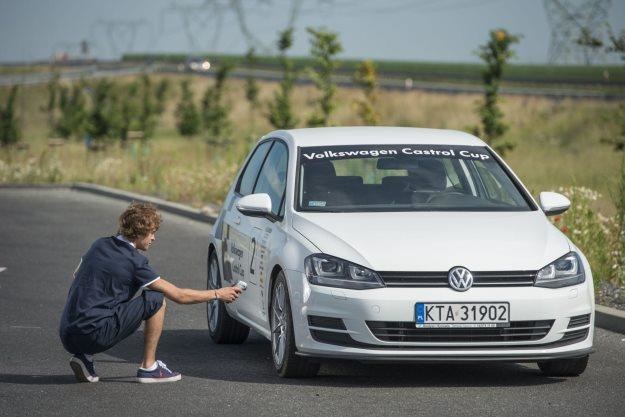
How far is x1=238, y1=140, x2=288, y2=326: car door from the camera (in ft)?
30.0

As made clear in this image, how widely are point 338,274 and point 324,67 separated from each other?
3169 centimetres

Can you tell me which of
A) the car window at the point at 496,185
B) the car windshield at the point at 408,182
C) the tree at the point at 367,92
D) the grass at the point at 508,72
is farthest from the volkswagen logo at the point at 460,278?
the grass at the point at 508,72

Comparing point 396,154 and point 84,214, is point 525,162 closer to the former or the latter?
point 84,214

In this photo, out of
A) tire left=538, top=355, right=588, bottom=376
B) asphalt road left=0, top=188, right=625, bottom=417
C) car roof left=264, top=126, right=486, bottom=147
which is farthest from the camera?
car roof left=264, top=126, right=486, bottom=147

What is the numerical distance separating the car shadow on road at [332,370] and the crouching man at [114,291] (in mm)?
753

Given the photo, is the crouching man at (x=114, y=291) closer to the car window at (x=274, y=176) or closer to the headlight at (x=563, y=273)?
the car window at (x=274, y=176)

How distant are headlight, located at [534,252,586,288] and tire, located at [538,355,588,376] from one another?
57 cm

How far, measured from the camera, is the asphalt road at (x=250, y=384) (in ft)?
26.1

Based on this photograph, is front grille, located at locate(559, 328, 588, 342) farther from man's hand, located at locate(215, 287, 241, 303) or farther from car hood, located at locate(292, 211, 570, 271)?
man's hand, located at locate(215, 287, 241, 303)

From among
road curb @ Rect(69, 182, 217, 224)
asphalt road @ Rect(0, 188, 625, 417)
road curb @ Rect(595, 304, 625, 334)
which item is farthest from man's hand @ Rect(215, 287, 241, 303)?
road curb @ Rect(69, 182, 217, 224)

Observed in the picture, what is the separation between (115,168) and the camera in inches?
1270

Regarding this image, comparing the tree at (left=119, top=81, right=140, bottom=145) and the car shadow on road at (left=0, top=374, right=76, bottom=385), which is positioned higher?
the car shadow on road at (left=0, top=374, right=76, bottom=385)

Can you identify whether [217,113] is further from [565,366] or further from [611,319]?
[565,366]

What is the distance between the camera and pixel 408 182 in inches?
383
